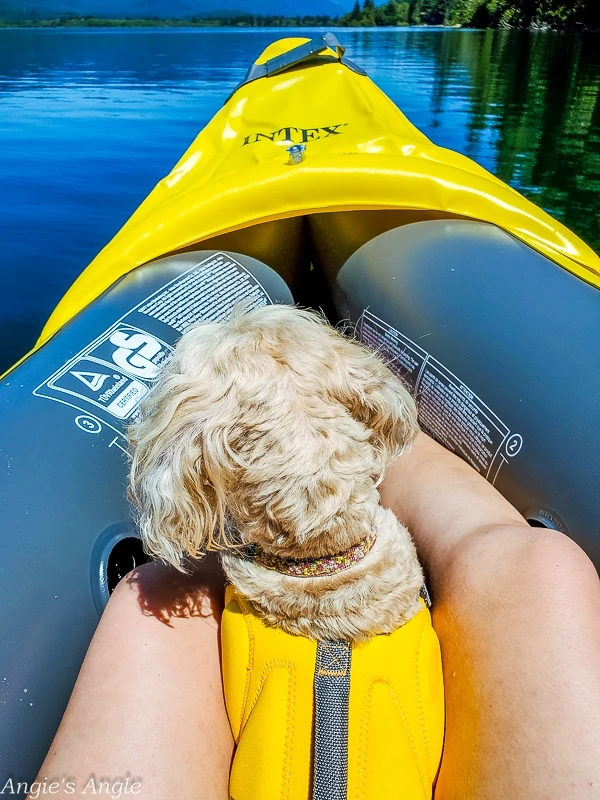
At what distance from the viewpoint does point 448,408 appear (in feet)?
6.48

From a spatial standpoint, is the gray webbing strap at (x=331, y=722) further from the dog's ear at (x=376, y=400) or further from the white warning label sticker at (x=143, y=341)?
the white warning label sticker at (x=143, y=341)

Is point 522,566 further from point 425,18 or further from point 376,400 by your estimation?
point 425,18

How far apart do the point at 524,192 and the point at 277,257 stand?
181 inches

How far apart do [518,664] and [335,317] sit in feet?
6.41

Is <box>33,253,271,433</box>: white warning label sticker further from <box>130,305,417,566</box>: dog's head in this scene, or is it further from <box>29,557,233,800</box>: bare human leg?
<box>29,557,233,800</box>: bare human leg

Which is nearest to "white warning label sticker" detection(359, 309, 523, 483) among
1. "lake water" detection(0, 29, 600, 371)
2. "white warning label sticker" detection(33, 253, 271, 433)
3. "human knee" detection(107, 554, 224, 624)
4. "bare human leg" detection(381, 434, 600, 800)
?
"bare human leg" detection(381, 434, 600, 800)

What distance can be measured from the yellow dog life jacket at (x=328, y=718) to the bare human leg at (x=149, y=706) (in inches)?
2.4

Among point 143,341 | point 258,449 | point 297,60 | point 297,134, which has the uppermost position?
point 297,60

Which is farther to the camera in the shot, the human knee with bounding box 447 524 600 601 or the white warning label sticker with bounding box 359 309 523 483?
the white warning label sticker with bounding box 359 309 523 483

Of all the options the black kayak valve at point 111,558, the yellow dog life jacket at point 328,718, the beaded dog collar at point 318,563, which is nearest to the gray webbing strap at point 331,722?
the yellow dog life jacket at point 328,718

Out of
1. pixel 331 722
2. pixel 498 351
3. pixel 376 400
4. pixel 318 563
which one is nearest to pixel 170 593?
pixel 318 563

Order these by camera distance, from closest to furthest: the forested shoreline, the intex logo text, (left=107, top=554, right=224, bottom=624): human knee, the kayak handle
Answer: (left=107, top=554, right=224, bottom=624): human knee → the intex logo text → the kayak handle → the forested shoreline

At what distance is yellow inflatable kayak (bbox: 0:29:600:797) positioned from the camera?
142 cm

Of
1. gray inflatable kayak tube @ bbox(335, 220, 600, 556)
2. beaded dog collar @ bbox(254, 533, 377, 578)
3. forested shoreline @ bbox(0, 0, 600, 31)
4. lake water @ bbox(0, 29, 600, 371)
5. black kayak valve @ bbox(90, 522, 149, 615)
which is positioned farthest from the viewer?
forested shoreline @ bbox(0, 0, 600, 31)
